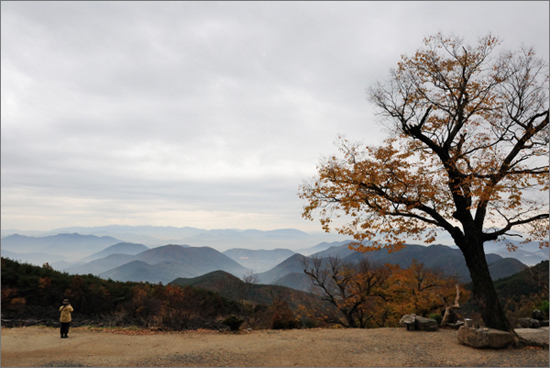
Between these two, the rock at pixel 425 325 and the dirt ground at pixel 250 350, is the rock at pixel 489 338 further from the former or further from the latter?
the rock at pixel 425 325

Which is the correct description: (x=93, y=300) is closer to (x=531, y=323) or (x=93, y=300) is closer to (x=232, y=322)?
(x=232, y=322)

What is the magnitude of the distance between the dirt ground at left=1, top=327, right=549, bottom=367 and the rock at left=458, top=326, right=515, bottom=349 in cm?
24

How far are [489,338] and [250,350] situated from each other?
25.8 feet

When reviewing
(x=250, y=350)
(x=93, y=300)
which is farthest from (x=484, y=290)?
(x=93, y=300)

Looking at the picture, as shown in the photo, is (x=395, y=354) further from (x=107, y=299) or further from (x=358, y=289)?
(x=107, y=299)

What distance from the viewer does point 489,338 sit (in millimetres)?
10023

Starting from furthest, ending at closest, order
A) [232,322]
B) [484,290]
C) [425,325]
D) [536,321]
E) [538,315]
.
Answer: [538,315] < [536,321] < [232,322] < [425,325] < [484,290]

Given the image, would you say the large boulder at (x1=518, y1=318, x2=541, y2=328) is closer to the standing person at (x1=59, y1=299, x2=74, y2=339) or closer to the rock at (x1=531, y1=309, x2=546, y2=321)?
the rock at (x1=531, y1=309, x2=546, y2=321)

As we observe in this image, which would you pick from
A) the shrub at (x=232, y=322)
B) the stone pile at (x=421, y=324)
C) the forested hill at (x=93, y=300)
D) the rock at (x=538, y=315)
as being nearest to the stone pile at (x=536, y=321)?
the rock at (x=538, y=315)

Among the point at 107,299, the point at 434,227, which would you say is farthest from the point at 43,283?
the point at 434,227

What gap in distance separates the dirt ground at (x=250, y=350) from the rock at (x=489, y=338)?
24 centimetres

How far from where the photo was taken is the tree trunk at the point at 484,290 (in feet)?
35.4

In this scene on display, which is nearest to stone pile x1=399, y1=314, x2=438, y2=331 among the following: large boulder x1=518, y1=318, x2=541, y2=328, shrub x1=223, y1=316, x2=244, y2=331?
large boulder x1=518, y1=318, x2=541, y2=328

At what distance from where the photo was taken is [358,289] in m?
22.7
